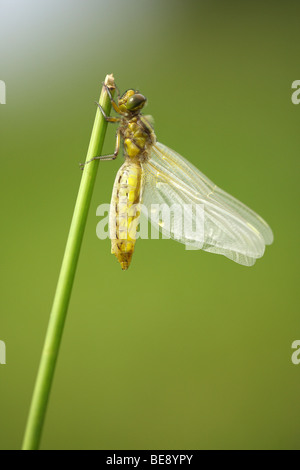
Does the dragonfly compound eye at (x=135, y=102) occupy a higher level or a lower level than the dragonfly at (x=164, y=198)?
higher

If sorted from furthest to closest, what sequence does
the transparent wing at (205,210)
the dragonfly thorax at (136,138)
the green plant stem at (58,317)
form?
the dragonfly thorax at (136,138)
the transparent wing at (205,210)
the green plant stem at (58,317)

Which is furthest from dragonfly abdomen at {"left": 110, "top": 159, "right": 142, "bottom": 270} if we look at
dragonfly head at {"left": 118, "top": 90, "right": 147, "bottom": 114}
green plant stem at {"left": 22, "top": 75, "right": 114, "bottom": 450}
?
green plant stem at {"left": 22, "top": 75, "right": 114, "bottom": 450}

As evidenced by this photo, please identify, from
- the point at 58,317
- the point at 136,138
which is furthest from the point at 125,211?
the point at 58,317

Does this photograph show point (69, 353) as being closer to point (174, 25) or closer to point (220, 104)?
point (220, 104)

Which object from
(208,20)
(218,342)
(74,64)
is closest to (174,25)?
(208,20)

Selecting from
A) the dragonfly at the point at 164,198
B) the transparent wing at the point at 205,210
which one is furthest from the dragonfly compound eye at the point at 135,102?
the transparent wing at the point at 205,210

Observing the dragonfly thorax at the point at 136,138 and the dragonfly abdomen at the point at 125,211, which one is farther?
the dragonfly thorax at the point at 136,138

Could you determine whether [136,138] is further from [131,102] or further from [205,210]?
[205,210]

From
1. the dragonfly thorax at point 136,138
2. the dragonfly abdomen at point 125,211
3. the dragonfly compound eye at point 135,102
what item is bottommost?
the dragonfly abdomen at point 125,211

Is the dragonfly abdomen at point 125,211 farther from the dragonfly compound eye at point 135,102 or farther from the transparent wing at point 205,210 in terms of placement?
the dragonfly compound eye at point 135,102
